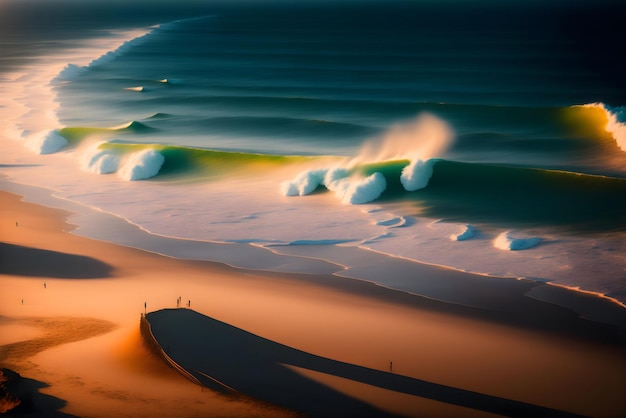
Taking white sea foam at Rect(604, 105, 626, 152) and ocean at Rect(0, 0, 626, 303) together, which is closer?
ocean at Rect(0, 0, 626, 303)

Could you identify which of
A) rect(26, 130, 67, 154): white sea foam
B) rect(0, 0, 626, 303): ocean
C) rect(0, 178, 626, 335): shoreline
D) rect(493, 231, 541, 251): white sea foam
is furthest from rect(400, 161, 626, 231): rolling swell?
rect(26, 130, 67, 154): white sea foam

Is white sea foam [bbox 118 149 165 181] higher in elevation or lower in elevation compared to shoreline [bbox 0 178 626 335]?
higher

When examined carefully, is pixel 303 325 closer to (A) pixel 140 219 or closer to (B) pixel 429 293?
(B) pixel 429 293

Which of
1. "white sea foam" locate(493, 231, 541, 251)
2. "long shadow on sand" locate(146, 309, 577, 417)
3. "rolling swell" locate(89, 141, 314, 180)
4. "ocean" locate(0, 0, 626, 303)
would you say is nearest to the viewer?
"long shadow on sand" locate(146, 309, 577, 417)

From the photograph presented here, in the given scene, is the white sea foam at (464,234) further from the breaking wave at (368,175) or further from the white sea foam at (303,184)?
the white sea foam at (303,184)

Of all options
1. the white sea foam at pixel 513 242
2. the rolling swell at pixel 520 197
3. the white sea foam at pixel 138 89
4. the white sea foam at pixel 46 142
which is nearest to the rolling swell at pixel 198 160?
the white sea foam at pixel 46 142

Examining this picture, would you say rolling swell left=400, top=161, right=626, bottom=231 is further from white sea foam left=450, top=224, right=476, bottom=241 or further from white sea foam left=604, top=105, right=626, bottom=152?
white sea foam left=604, top=105, right=626, bottom=152
